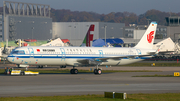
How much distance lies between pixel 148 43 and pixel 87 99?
36.3 m

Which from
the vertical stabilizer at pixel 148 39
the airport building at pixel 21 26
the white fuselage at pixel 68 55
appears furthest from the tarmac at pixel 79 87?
the airport building at pixel 21 26

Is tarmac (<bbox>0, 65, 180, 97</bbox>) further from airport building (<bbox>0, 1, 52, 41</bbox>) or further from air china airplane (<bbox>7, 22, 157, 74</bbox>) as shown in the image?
airport building (<bbox>0, 1, 52, 41</bbox>)

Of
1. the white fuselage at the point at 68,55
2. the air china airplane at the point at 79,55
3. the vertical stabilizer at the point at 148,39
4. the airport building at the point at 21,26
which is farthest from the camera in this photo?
the airport building at the point at 21,26

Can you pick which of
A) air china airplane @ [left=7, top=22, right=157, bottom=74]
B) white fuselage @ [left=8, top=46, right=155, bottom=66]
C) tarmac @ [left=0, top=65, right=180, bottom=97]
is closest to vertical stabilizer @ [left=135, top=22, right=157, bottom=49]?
air china airplane @ [left=7, top=22, right=157, bottom=74]

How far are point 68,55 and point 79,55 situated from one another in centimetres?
199

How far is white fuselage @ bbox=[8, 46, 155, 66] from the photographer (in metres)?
44.8

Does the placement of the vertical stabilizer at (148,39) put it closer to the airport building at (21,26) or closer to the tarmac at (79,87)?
the tarmac at (79,87)

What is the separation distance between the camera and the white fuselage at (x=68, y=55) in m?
44.8

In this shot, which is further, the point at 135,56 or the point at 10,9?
the point at 10,9

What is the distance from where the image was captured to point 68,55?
4734 cm

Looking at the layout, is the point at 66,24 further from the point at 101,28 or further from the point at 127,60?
the point at 127,60

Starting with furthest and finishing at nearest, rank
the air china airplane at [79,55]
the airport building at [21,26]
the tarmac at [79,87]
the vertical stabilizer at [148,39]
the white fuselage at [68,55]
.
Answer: the airport building at [21,26]
the vertical stabilizer at [148,39]
the air china airplane at [79,55]
the white fuselage at [68,55]
the tarmac at [79,87]

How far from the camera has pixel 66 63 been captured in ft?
156

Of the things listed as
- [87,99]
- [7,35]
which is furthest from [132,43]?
[87,99]
